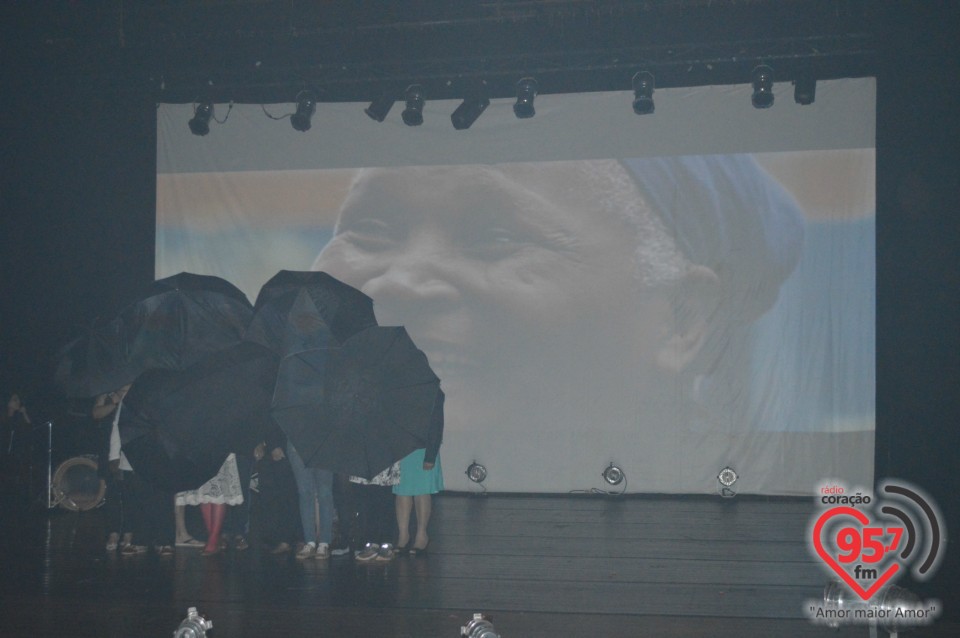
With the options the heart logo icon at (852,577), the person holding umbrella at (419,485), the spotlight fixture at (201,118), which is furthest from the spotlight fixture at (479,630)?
the spotlight fixture at (201,118)

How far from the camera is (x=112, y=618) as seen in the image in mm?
5141

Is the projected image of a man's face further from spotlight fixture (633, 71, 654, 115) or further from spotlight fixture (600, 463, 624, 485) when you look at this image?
spotlight fixture (633, 71, 654, 115)

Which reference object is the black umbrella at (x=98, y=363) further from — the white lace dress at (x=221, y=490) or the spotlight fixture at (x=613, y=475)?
the spotlight fixture at (x=613, y=475)

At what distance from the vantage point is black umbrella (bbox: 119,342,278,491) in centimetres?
604

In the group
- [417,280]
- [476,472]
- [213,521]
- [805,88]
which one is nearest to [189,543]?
[213,521]

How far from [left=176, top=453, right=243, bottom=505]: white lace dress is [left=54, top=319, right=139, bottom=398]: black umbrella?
2.83 feet

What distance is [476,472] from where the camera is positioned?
9.41 metres

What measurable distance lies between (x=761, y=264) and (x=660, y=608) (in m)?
4.71

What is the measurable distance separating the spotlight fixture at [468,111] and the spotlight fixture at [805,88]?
2772 mm

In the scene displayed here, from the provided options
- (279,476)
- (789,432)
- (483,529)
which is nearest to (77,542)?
(279,476)

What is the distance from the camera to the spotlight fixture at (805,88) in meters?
8.61

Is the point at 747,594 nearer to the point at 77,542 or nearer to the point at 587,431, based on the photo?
the point at 587,431

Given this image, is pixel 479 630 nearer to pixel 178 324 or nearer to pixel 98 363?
pixel 178 324

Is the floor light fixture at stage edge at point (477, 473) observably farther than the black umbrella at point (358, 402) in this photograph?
Yes
